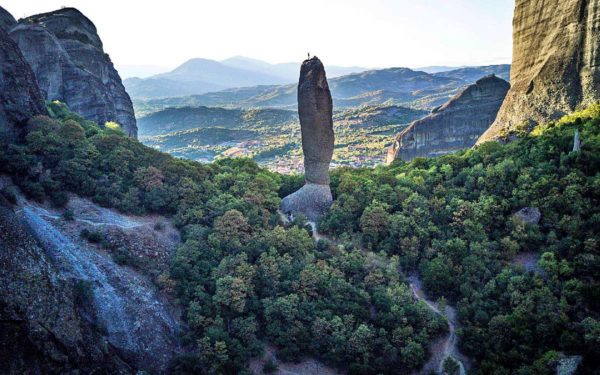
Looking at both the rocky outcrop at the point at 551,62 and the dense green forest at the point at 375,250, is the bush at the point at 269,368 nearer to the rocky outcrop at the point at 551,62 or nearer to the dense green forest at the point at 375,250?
the dense green forest at the point at 375,250

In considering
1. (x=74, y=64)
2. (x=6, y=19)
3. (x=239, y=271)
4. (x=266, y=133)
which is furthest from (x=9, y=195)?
(x=266, y=133)

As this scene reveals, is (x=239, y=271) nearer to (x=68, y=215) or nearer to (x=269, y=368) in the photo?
(x=269, y=368)

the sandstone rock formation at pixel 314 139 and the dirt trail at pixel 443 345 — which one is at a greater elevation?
the sandstone rock formation at pixel 314 139

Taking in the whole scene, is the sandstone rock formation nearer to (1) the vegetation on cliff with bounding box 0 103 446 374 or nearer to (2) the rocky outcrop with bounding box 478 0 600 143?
(1) the vegetation on cliff with bounding box 0 103 446 374

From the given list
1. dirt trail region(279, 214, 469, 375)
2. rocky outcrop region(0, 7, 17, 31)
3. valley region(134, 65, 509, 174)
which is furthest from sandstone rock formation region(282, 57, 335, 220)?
Result: valley region(134, 65, 509, 174)

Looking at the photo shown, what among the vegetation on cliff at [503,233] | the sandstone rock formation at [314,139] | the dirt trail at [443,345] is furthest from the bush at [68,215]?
the vegetation on cliff at [503,233]

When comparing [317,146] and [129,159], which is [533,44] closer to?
[317,146]

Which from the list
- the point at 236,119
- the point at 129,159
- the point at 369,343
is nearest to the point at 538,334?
the point at 369,343

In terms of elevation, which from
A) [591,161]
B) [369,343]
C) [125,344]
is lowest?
[369,343]
